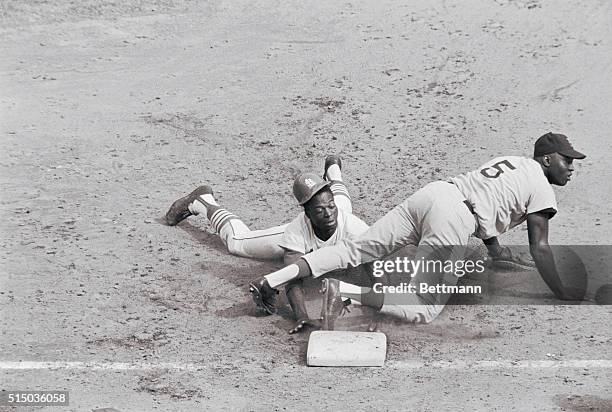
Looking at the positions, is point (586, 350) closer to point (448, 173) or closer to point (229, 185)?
Result: point (448, 173)

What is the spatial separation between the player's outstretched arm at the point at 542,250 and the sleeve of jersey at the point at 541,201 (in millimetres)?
40

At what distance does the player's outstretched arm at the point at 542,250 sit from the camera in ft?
29.2

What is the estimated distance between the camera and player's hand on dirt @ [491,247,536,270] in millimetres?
9781

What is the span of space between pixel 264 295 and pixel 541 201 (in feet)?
7.05

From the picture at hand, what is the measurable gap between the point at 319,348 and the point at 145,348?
4.12 ft

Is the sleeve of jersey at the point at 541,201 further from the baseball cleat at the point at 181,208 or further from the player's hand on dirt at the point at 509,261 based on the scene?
the baseball cleat at the point at 181,208

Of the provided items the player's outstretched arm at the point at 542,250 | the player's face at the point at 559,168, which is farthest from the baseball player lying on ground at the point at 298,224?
the player's face at the point at 559,168

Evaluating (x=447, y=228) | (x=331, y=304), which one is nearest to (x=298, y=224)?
(x=331, y=304)

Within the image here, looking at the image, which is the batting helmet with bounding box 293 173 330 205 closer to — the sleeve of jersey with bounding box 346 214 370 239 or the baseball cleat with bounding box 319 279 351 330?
→ the sleeve of jersey with bounding box 346 214 370 239

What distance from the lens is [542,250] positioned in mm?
8906

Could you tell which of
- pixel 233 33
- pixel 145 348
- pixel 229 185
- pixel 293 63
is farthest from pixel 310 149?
pixel 145 348

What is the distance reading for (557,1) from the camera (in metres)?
14.0

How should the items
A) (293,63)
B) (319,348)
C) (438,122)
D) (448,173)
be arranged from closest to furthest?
(319,348) → (448,173) → (438,122) → (293,63)

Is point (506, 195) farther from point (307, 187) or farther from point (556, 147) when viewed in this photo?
point (307, 187)
